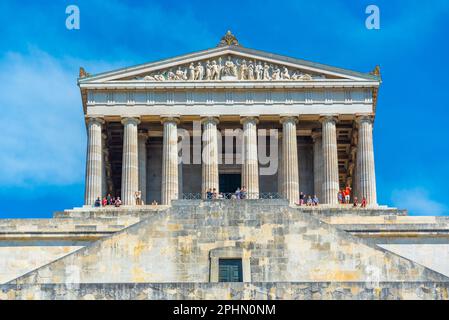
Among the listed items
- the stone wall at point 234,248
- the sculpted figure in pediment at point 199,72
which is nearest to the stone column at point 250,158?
the sculpted figure in pediment at point 199,72

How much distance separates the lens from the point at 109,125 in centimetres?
8731

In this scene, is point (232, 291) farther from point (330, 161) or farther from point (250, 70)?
point (250, 70)

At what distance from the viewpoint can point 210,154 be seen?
3337 inches

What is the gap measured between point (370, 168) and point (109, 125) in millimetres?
18188

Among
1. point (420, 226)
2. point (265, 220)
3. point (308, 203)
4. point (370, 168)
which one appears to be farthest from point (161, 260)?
point (370, 168)

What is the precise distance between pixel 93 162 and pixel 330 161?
15737mm

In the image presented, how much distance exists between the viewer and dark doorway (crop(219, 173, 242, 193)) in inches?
3499

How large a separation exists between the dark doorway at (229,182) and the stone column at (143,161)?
539cm

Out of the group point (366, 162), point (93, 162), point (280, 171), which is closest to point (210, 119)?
point (280, 171)

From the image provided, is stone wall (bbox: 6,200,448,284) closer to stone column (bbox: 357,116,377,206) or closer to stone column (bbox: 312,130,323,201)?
stone column (bbox: 357,116,377,206)

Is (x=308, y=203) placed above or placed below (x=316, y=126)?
below
